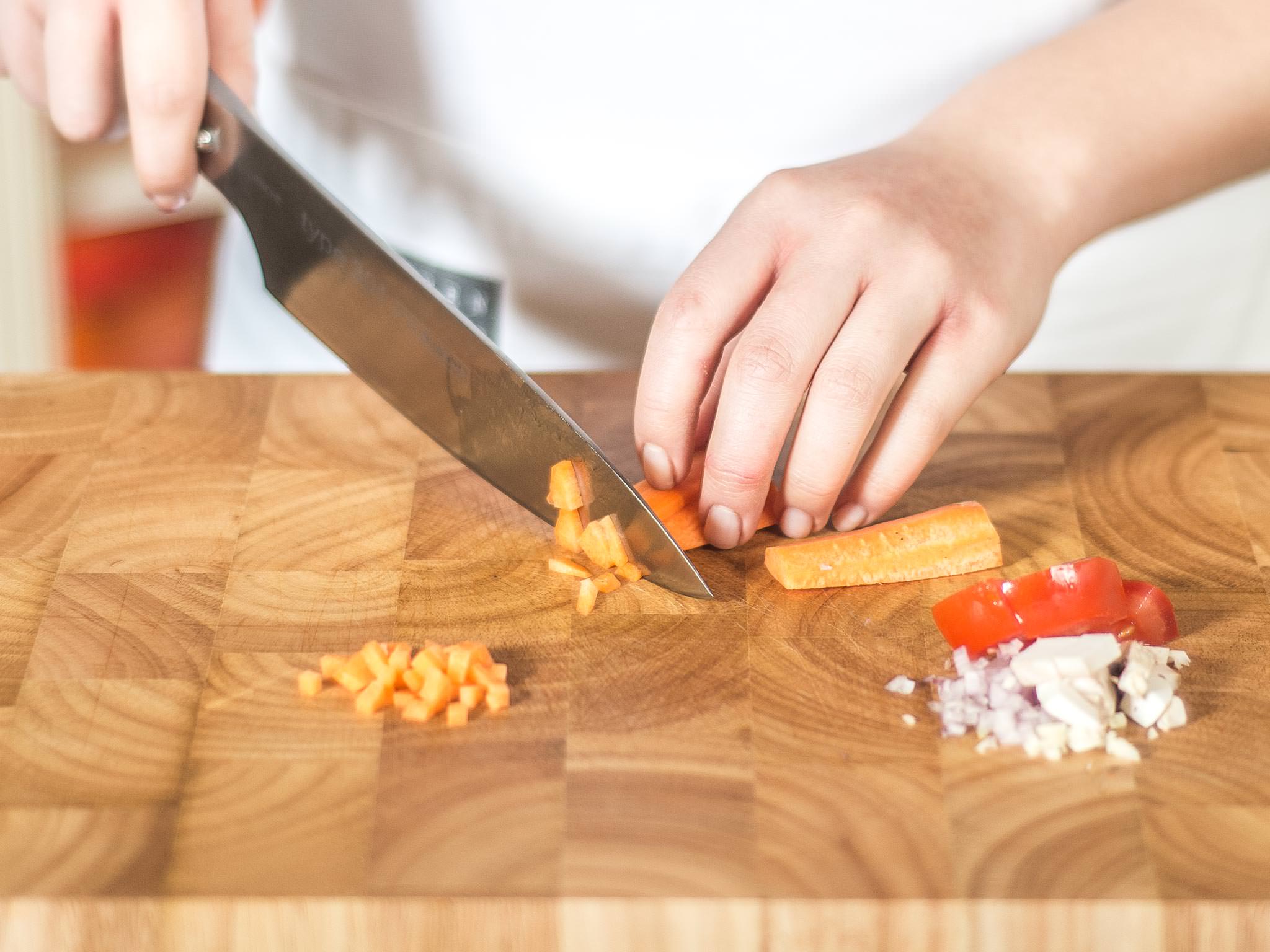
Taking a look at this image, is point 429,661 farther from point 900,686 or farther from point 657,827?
point 900,686

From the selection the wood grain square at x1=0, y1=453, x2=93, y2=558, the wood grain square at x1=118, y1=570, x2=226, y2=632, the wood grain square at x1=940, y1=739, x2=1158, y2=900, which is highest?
the wood grain square at x1=940, y1=739, x2=1158, y2=900

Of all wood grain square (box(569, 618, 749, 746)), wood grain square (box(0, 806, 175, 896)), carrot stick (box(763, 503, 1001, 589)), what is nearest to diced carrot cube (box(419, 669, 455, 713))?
wood grain square (box(569, 618, 749, 746))

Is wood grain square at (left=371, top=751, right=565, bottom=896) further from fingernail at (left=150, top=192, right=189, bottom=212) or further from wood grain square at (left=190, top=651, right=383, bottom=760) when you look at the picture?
fingernail at (left=150, top=192, right=189, bottom=212)

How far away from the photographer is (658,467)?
122 cm

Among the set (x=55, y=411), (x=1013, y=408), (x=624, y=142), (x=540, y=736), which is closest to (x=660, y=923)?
(x=540, y=736)

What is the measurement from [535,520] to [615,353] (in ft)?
1.66

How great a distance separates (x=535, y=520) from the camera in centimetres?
129

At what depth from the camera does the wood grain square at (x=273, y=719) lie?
104cm

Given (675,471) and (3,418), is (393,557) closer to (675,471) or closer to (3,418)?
(675,471)

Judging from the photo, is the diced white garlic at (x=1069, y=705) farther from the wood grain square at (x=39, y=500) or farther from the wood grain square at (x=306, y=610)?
the wood grain square at (x=39, y=500)

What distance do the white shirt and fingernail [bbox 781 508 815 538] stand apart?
0.54 m

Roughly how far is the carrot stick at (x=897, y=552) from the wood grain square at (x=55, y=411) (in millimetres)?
717

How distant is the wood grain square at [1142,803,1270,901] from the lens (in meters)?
0.94

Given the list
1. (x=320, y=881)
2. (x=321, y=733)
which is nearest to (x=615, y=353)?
(x=321, y=733)
